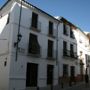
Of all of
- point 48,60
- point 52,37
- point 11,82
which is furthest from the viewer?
point 52,37

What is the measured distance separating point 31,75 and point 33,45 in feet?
9.69

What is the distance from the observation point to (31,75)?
16750 mm

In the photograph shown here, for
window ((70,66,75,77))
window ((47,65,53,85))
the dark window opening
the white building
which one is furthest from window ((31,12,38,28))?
window ((70,66,75,77))

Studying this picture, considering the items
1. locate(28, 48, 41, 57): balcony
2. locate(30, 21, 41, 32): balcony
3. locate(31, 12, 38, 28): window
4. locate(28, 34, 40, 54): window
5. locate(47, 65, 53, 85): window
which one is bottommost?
locate(47, 65, 53, 85): window

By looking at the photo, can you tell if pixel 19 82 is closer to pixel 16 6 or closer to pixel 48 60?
pixel 48 60

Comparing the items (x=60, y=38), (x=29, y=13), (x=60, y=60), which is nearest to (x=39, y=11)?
(x=29, y=13)

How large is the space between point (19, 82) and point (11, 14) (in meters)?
6.32

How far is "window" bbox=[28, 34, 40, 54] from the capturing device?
16703 millimetres

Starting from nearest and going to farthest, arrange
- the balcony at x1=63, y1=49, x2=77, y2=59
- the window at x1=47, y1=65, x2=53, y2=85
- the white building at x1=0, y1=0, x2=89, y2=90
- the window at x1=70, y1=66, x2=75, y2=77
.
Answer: the white building at x1=0, y1=0, x2=89, y2=90 → the window at x1=47, y1=65, x2=53, y2=85 → the balcony at x1=63, y1=49, x2=77, y2=59 → the window at x1=70, y1=66, x2=75, y2=77

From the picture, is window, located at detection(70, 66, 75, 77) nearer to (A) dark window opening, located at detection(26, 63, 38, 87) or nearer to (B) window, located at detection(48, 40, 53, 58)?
(B) window, located at detection(48, 40, 53, 58)

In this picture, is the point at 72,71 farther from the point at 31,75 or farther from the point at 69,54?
the point at 31,75

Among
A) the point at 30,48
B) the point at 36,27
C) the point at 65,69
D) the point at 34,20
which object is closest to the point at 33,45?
the point at 30,48

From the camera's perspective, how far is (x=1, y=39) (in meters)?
17.0

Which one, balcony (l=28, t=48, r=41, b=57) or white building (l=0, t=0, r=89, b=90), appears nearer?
white building (l=0, t=0, r=89, b=90)
